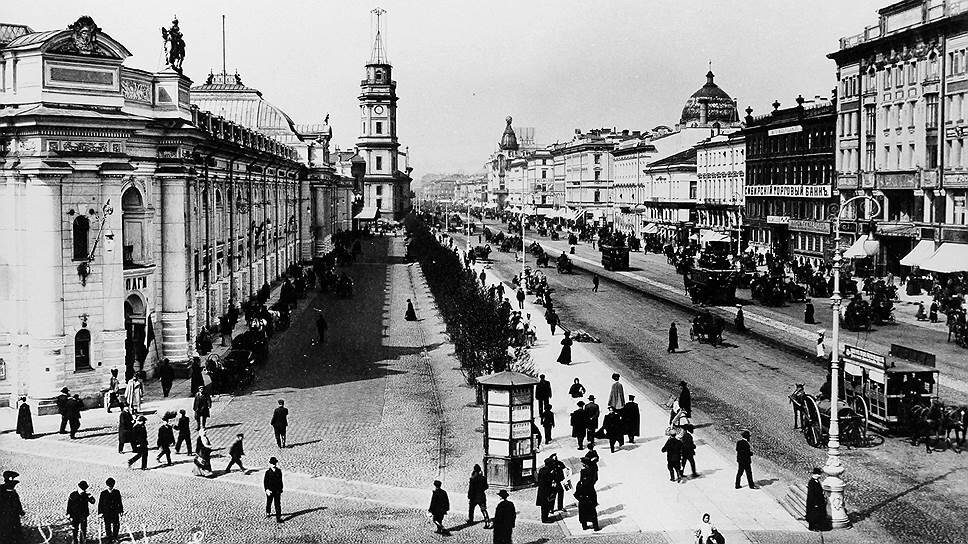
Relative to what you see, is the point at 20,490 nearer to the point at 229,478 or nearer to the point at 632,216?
the point at 229,478

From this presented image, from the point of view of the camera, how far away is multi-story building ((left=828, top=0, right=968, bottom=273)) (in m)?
60.3

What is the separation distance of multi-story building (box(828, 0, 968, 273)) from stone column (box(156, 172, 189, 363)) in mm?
39304

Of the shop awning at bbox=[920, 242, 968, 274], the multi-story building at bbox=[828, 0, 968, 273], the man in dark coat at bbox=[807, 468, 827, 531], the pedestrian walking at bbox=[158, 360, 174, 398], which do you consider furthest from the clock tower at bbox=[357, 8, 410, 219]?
the man in dark coat at bbox=[807, 468, 827, 531]

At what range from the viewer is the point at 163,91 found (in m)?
35.8

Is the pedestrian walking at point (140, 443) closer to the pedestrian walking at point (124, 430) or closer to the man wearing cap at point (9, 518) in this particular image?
the pedestrian walking at point (124, 430)

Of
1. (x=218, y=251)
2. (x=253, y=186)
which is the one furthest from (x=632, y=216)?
(x=218, y=251)

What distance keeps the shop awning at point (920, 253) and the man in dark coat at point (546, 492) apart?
44.3m

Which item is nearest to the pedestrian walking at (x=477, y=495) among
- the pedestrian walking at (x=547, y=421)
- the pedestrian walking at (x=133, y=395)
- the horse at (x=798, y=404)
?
the pedestrian walking at (x=547, y=421)

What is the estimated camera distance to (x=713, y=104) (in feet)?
463

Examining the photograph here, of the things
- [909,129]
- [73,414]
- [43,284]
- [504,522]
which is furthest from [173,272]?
[909,129]

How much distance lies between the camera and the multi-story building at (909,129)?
2373 inches

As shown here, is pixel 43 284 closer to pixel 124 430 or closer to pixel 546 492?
pixel 124 430

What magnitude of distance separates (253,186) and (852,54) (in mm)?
43372

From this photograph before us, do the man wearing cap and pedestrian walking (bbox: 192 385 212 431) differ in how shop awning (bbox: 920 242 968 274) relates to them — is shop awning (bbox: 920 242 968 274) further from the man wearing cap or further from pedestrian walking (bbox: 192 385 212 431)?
the man wearing cap
